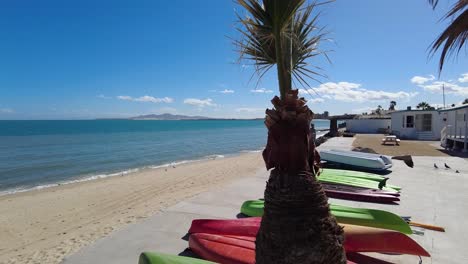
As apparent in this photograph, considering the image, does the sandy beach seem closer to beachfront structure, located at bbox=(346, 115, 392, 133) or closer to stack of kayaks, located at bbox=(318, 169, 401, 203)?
stack of kayaks, located at bbox=(318, 169, 401, 203)

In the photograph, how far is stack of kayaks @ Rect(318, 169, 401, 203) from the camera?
19.6 ft

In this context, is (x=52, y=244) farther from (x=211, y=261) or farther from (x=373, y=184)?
(x=373, y=184)

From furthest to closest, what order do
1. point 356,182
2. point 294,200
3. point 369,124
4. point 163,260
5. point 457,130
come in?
point 369,124
point 457,130
point 356,182
point 163,260
point 294,200

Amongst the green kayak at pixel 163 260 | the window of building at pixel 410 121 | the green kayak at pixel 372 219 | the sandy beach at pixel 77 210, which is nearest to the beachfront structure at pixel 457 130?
the window of building at pixel 410 121

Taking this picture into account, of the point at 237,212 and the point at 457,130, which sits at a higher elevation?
the point at 457,130

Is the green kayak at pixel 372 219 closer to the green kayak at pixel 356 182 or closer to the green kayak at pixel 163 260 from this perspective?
the green kayak at pixel 163 260

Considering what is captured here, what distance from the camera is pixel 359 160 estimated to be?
918cm

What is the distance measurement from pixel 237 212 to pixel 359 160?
5.46m

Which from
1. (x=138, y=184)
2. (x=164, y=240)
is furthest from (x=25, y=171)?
(x=164, y=240)

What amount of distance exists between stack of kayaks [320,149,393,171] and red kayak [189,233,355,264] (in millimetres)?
6508

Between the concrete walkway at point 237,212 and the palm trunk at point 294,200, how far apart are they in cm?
224

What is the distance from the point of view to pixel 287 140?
5.93 ft

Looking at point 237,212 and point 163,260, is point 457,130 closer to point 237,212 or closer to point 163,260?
point 237,212

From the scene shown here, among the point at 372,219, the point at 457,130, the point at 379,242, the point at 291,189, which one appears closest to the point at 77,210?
the point at 372,219
